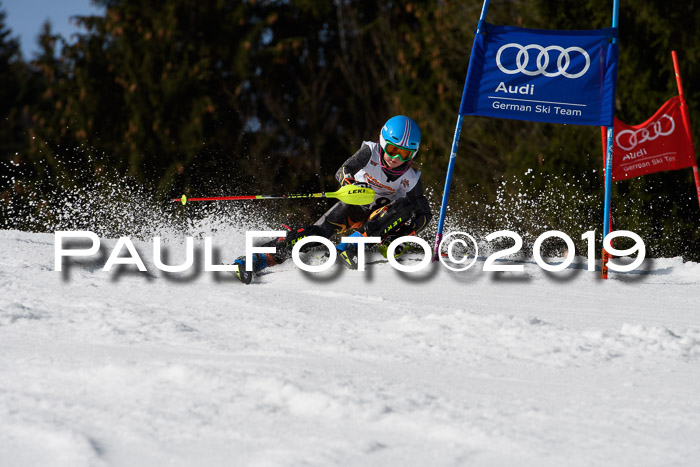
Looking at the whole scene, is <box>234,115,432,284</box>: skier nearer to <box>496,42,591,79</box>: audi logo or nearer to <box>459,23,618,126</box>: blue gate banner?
<box>459,23,618,126</box>: blue gate banner

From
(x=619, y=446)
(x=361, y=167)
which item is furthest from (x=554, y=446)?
(x=361, y=167)

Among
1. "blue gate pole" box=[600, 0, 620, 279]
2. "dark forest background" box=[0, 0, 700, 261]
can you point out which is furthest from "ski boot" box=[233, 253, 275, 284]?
"dark forest background" box=[0, 0, 700, 261]

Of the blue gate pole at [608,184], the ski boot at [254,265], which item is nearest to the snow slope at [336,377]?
the ski boot at [254,265]

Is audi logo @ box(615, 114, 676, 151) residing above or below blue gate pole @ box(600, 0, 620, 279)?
above

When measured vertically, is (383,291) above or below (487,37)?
below

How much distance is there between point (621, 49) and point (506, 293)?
769cm

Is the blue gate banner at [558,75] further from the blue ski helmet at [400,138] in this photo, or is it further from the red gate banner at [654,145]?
the blue ski helmet at [400,138]

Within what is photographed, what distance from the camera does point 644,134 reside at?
7133 mm

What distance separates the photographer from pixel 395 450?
2.28m

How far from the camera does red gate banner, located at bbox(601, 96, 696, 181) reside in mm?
7023

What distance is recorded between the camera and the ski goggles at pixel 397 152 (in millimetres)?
6207

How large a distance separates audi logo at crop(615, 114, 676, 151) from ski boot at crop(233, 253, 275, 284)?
340 centimetres

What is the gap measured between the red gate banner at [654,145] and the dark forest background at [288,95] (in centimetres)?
406

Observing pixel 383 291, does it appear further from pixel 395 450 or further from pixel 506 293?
pixel 395 450
